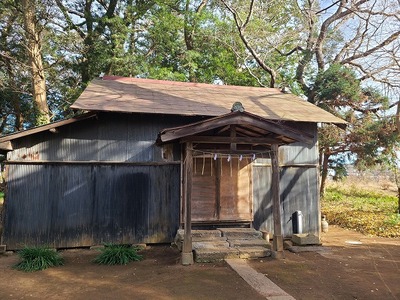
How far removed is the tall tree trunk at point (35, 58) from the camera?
1405cm

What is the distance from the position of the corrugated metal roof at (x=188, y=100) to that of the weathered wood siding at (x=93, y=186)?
0.48 m

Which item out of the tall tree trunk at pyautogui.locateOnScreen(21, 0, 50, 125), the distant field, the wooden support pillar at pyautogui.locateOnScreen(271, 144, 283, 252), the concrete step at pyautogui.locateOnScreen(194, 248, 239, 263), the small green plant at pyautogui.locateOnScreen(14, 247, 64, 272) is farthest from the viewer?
the tall tree trunk at pyautogui.locateOnScreen(21, 0, 50, 125)

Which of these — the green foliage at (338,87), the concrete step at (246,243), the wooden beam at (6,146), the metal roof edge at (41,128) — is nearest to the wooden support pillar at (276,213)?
the concrete step at (246,243)

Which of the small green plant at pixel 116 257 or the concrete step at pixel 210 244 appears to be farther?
the concrete step at pixel 210 244

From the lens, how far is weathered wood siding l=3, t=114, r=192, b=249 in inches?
311

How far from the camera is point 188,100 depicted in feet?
32.7

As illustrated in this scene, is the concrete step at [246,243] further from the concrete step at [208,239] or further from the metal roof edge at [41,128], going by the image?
the metal roof edge at [41,128]

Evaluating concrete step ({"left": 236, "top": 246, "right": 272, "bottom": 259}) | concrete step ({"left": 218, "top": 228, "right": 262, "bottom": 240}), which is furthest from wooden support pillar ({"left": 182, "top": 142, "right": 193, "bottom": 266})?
concrete step ({"left": 218, "top": 228, "right": 262, "bottom": 240})

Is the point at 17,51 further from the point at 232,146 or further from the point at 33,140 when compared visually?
the point at 232,146

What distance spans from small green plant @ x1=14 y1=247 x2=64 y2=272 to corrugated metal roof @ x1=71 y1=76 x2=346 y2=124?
3461mm

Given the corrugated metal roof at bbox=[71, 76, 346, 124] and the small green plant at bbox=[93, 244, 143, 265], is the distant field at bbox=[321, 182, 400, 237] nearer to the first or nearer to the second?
the corrugated metal roof at bbox=[71, 76, 346, 124]

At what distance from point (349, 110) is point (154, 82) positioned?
1031 cm

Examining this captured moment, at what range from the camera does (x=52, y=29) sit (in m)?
15.9

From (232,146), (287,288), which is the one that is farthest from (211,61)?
(287,288)
